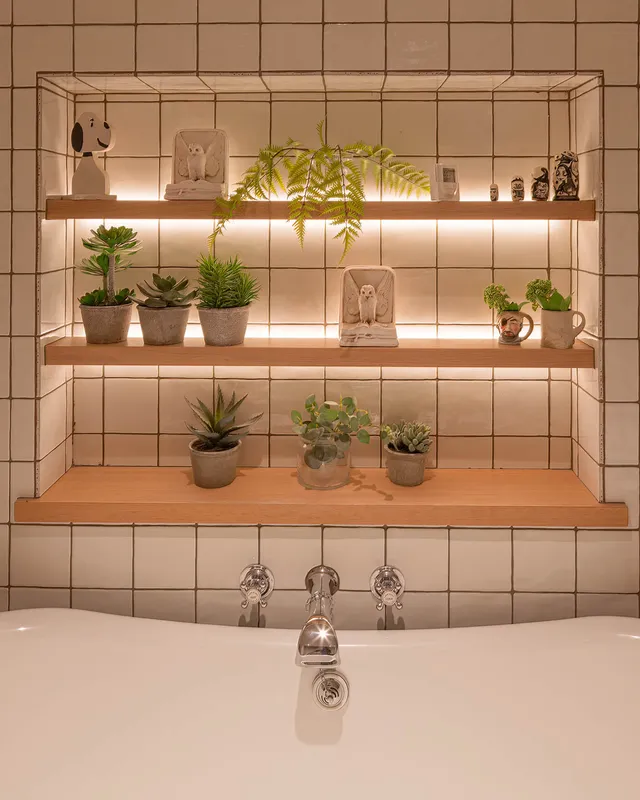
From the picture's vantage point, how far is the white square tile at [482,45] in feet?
5.28

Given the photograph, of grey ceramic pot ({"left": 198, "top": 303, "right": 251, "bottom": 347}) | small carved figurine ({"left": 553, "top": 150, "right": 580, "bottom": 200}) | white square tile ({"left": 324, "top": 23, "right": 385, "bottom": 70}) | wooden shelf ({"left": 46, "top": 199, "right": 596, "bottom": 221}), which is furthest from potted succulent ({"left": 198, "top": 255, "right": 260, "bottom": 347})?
small carved figurine ({"left": 553, "top": 150, "right": 580, "bottom": 200})

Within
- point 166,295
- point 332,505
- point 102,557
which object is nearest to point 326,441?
point 332,505

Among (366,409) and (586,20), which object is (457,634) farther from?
(586,20)

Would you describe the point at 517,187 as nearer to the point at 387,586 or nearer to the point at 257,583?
the point at 387,586

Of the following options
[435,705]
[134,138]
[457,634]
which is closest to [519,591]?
[457,634]

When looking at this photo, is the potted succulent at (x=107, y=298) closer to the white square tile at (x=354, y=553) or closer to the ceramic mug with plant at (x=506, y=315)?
the white square tile at (x=354, y=553)

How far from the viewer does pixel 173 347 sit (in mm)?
1680

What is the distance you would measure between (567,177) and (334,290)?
61cm

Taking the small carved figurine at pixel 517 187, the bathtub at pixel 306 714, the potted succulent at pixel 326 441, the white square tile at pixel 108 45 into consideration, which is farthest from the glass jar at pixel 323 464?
the white square tile at pixel 108 45

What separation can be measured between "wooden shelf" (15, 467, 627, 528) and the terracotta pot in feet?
1.14

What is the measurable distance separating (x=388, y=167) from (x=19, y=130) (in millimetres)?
836

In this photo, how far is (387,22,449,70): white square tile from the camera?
1610 mm

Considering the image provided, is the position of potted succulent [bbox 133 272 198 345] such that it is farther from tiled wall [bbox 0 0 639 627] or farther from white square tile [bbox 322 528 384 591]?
white square tile [bbox 322 528 384 591]

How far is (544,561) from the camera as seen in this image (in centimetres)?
172
